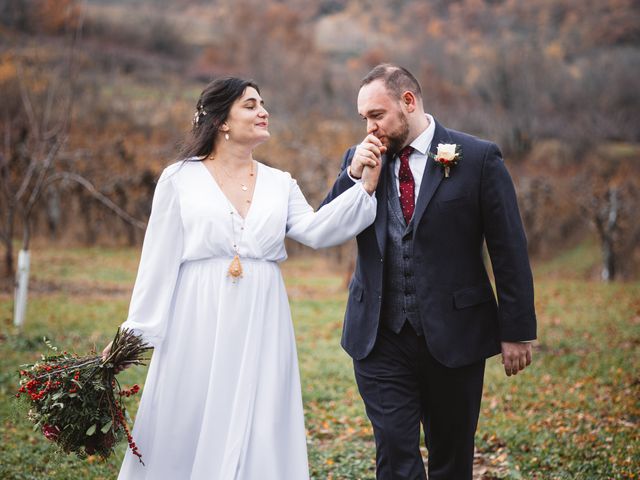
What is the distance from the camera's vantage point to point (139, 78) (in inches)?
1743

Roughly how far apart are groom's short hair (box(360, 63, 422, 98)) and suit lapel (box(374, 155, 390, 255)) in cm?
37

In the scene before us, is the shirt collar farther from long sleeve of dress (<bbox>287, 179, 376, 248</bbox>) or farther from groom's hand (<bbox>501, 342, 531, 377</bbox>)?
groom's hand (<bbox>501, 342, 531, 377</bbox>)

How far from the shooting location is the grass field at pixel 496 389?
16.8ft

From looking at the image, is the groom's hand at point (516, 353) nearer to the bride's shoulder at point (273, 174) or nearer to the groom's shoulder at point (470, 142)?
the groom's shoulder at point (470, 142)

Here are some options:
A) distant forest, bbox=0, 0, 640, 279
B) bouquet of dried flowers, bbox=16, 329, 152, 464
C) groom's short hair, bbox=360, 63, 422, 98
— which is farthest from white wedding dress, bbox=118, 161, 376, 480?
distant forest, bbox=0, 0, 640, 279

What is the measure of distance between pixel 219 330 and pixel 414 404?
1.04 meters

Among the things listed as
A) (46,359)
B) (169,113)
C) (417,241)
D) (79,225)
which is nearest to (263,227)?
(417,241)

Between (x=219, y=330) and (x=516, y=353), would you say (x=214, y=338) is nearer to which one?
(x=219, y=330)

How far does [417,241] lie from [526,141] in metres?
34.4

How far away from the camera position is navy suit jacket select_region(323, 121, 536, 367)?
11.3ft

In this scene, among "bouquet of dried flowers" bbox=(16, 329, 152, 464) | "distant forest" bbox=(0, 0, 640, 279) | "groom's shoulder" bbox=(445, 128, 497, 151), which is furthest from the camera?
"distant forest" bbox=(0, 0, 640, 279)

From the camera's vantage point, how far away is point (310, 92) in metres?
43.8

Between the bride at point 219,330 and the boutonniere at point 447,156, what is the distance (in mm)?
339

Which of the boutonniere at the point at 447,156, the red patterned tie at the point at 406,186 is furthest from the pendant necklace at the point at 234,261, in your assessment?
the boutonniere at the point at 447,156
